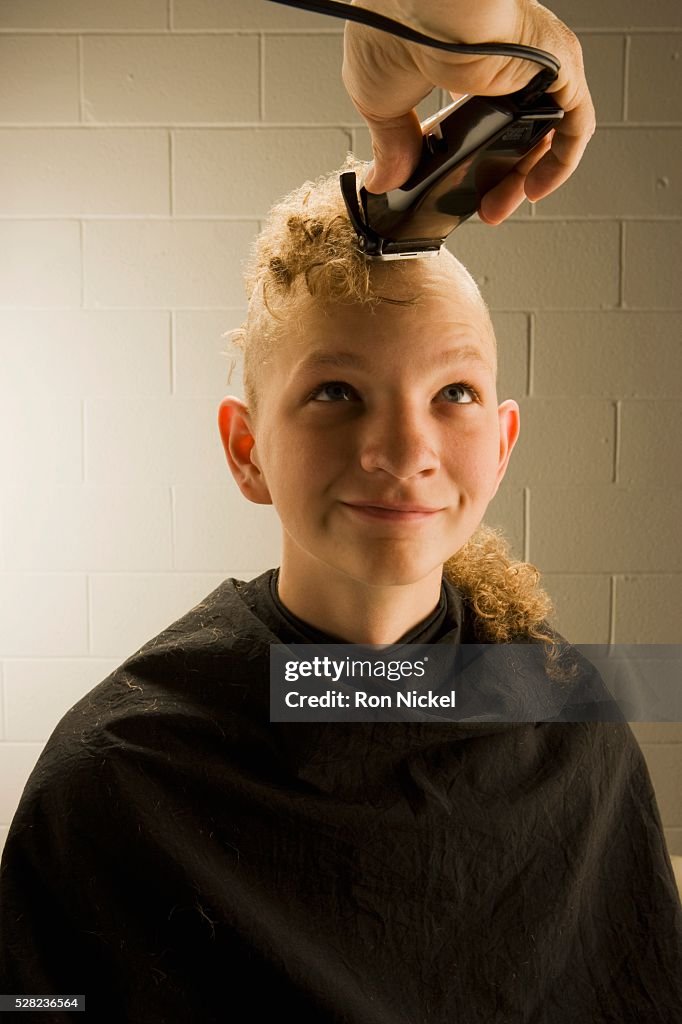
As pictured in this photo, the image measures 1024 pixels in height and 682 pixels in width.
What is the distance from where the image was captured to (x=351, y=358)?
0.81 m

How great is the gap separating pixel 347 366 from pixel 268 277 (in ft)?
0.54

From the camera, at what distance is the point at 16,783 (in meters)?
1.72

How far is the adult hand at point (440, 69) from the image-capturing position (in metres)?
0.53

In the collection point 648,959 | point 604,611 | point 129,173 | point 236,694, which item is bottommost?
point 648,959

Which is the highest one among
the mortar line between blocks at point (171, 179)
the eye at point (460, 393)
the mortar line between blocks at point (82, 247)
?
the mortar line between blocks at point (171, 179)

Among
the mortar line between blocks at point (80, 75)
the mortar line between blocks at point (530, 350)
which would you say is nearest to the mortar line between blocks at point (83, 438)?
the mortar line between blocks at point (80, 75)

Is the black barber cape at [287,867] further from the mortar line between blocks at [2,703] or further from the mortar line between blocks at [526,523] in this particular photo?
the mortar line between blocks at [2,703]

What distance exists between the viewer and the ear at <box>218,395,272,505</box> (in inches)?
37.2

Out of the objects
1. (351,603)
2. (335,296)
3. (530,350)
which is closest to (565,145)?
(335,296)

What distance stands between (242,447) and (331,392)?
0.16m

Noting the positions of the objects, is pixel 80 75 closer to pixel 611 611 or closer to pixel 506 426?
pixel 506 426

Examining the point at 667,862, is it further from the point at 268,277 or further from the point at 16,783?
the point at 16,783

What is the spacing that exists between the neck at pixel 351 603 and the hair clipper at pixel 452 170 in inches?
12.6

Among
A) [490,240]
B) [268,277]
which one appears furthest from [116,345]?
[268,277]
